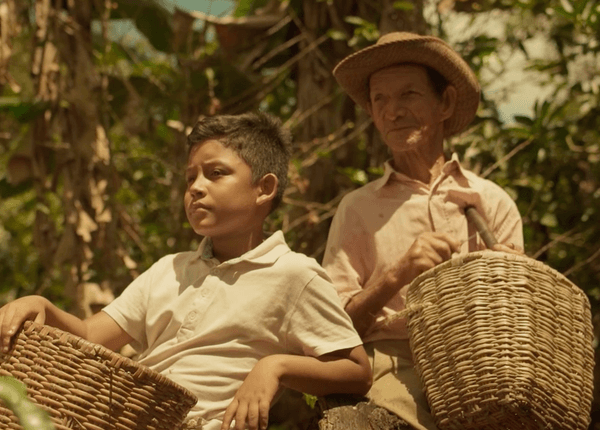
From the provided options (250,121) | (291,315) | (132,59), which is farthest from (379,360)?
(132,59)

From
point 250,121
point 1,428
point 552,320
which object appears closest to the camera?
point 1,428

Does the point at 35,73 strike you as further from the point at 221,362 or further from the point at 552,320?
the point at 552,320

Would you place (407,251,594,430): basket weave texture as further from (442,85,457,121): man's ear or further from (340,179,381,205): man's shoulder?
(442,85,457,121): man's ear

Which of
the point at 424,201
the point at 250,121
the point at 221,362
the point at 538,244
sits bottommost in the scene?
the point at 538,244

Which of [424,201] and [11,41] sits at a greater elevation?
[11,41]

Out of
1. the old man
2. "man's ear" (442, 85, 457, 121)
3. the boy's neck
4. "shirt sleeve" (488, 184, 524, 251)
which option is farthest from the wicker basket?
"man's ear" (442, 85, 457, 121)

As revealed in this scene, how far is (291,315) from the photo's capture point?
219 cm

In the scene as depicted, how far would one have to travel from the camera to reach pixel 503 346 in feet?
6.44

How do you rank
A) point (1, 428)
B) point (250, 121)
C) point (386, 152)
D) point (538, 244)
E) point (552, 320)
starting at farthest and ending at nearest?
point (538, 244), point (386, 152), point (250, 121), point (552, 320), point (1, 428)

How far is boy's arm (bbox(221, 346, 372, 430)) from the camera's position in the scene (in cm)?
187

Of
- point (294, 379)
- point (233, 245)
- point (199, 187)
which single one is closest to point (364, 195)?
point (233, 245)

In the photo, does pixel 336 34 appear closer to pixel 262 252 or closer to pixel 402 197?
pixel 402 197

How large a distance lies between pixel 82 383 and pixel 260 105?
3.18 m

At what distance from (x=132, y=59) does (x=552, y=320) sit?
298 centimetres
